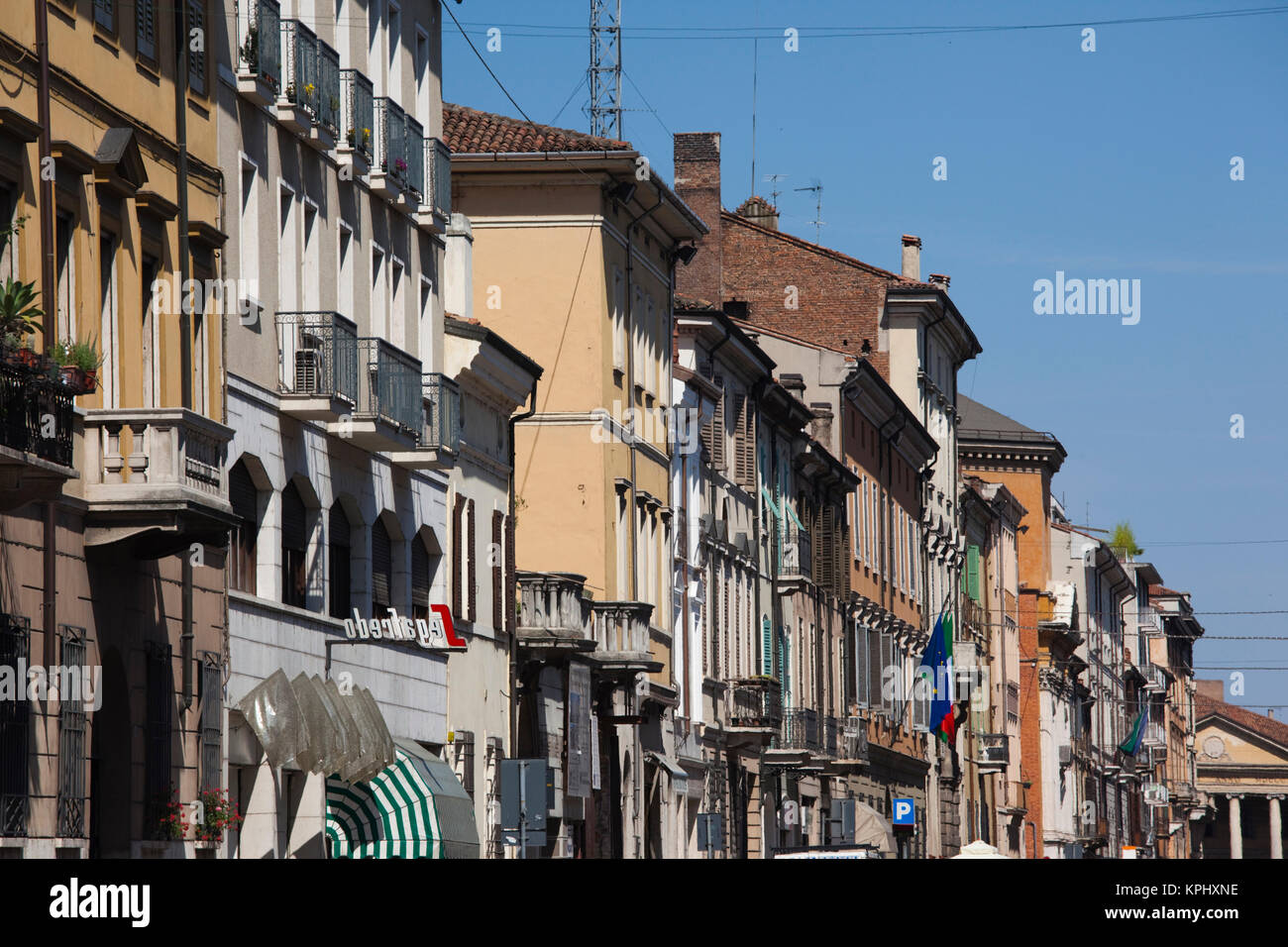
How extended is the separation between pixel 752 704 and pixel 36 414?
3456 cm

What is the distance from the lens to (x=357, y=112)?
31.0 metres

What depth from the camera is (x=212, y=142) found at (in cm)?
2562

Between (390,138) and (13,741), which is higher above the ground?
(390,138)

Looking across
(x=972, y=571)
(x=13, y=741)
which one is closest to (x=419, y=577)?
(x=13, y=741)

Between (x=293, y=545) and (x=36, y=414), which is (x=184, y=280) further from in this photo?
(x=36, y=414)

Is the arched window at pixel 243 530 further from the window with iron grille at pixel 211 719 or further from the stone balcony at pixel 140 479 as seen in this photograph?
the stone balcony at pixel 140 479

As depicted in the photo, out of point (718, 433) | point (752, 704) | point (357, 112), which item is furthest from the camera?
point (752, 704)

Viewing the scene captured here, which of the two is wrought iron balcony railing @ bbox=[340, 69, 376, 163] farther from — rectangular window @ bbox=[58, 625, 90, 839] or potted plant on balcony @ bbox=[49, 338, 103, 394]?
potted plant on balcony @ bbox=[49, 338, 103, 394]

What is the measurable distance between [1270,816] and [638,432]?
12479 centimetres

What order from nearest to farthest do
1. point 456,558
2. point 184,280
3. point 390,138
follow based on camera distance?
1. point 184,280
2. point 390,138
3. point 456,558

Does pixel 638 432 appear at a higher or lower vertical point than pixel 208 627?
higher
